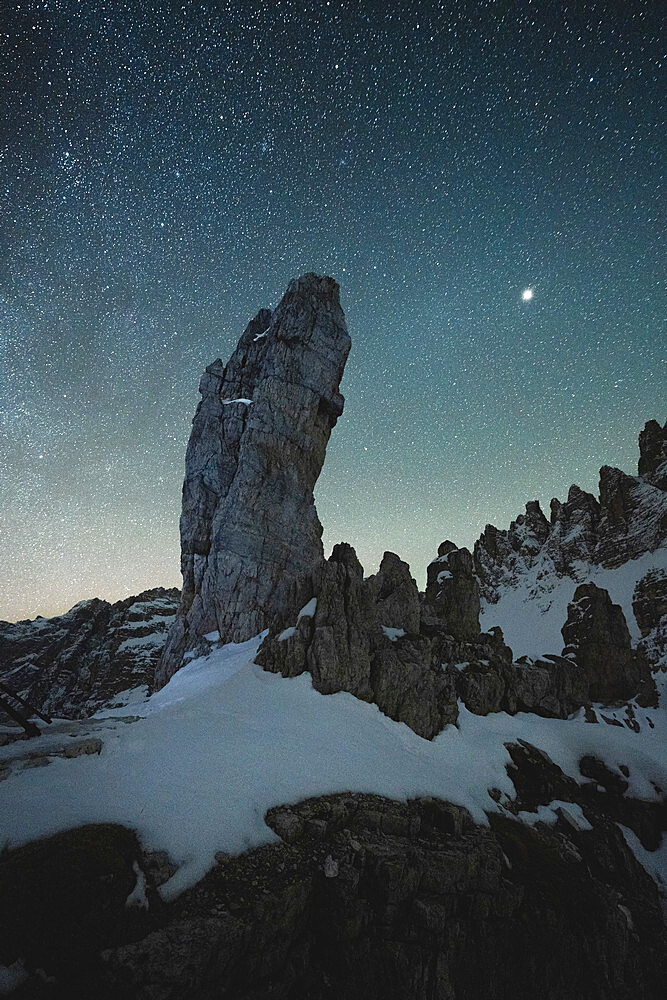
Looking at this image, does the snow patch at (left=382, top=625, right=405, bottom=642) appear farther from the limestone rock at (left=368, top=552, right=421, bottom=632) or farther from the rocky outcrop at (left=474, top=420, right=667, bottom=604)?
the rocky outcrop at (left=474, top=420, right=667, bottom=604)

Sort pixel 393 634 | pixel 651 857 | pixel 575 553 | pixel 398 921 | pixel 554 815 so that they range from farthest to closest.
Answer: pixel 575 553
pixel 393 634
pixel 651 857
pixel 554 815
pixel 398 921

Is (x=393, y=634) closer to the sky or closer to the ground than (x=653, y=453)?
closer to the ground

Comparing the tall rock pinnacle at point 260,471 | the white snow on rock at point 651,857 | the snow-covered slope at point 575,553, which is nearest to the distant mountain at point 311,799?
the white snow on rock at point 651,857

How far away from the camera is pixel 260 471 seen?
136 feet

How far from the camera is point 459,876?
39.1 feet

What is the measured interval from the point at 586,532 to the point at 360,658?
141946 millimetres

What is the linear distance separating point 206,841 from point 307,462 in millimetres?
36697

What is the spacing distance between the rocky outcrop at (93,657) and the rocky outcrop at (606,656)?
3128 inches

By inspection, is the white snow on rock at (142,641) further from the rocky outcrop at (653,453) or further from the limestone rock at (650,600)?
the rocky outcrop at (653,453)

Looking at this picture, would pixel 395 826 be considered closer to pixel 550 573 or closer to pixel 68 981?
pixel 68 981

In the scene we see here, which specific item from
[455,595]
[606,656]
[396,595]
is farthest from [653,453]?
[396,595]

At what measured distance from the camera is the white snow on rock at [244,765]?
32.7ft

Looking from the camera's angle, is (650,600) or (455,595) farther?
(650,600)

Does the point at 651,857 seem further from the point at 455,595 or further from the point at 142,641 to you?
the point at 142,641
